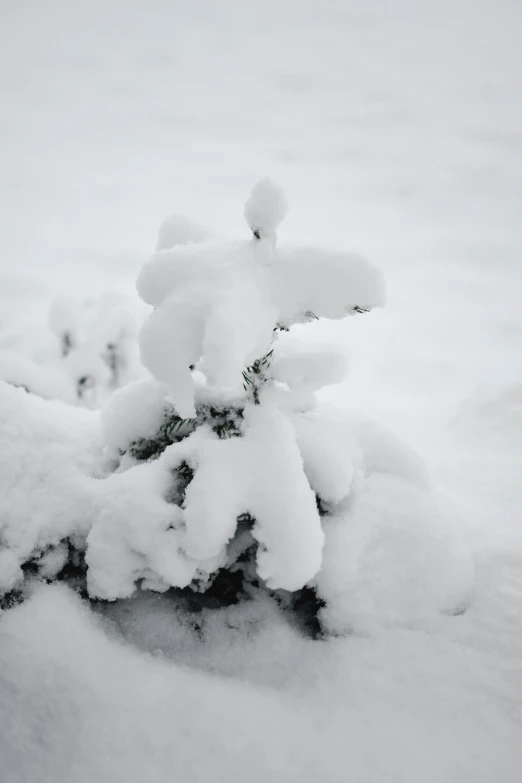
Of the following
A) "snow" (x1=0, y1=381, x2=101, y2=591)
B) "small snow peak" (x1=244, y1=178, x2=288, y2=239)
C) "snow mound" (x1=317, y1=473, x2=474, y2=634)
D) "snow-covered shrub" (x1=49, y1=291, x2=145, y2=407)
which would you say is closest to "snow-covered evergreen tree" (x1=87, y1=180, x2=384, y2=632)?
"small snow peak" (x1=244, y1=178, x2=288, y2=239)

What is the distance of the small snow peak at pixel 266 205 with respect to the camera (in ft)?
5.45

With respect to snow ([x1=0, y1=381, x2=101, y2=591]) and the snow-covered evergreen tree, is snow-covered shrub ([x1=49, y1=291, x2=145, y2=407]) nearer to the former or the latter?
snow ([x1=0, y1=381, x2=101, y2=591])

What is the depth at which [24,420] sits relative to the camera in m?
2.26

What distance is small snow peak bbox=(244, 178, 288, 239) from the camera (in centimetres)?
166

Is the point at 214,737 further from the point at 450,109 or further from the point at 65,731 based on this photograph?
the point at 450,109

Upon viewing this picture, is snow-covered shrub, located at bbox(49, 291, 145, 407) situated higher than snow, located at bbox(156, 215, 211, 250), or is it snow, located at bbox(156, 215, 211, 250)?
snow, located at bbox(156, 215, 211, 250)

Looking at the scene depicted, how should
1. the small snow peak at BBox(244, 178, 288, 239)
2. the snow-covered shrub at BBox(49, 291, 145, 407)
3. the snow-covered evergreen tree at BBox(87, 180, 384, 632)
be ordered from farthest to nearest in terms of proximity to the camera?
the snow-covered shrub at BBox(49, 291, 145, 407) < the small snow peak at BBox(244, 178, 288, 239) < the snow-covered evergreen tree at BBox(87, 180, 384, 632)

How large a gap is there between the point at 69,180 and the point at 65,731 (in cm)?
12866

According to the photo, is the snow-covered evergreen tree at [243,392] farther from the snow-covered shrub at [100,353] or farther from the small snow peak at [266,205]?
the snow-covered shrub at [100,353]

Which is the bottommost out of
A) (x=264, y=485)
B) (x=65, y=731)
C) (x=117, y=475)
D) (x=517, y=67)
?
(x=65, y=731)

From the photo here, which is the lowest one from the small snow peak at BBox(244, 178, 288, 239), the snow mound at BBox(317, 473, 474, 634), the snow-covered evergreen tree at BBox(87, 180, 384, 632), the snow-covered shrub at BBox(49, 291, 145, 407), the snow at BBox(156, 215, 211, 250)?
the snow-covered shrub at BBox(49, 291, 145, 407)

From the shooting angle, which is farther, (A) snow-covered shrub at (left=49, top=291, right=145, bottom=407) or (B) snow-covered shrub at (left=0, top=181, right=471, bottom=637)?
(A) snow-covered shrub at (left=49, top=291, right=145, bottom=407)

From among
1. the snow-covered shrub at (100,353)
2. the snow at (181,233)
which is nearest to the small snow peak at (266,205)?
the snow at (181,233)

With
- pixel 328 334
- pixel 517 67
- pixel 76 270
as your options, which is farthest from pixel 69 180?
pixel 517 67
